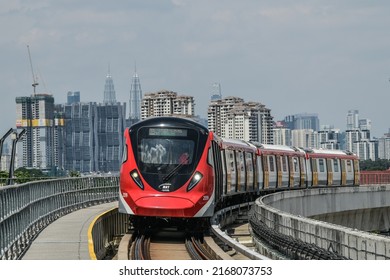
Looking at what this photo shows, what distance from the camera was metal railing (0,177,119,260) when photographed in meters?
17.0

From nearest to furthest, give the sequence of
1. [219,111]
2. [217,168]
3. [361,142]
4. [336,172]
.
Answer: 1. [217,168]
2. [336,172]
3. [219,111]
4. [361,142]

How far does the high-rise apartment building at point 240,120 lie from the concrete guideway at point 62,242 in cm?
9608

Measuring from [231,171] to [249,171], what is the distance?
16.5ft

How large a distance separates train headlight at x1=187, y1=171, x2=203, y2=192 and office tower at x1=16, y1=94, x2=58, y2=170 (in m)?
92.3

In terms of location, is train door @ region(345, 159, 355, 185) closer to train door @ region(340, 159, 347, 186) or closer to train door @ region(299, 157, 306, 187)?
train door @ region(340, 159, 347, 186)

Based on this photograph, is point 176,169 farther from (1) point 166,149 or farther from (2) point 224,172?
(2) point 224,172

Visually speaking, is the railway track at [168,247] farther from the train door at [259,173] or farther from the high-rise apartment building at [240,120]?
the high-rise apartment building at [240,120]

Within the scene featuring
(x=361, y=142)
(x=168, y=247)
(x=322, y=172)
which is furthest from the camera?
(x=361, y=142)

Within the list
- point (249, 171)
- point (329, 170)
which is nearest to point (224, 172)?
point (249, 171)

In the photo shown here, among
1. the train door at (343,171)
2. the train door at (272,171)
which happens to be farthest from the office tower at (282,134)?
the train door at (272,171)

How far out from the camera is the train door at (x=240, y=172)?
1364 inches

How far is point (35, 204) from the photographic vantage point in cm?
2317

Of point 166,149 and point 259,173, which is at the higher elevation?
A: point 166,149
